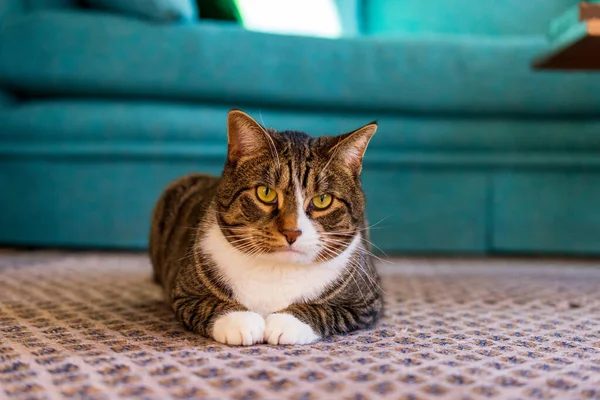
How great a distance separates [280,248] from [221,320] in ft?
0.54

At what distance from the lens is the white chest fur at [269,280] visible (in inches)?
44.8

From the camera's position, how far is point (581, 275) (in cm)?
201

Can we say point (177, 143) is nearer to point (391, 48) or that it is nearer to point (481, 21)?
point (391, 48)

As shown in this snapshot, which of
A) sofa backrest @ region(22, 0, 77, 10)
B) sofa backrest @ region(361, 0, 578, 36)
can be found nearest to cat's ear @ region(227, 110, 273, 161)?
sofa backrest @ region(22, 0, 77, 10)

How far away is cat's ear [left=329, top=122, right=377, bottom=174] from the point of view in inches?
46.1

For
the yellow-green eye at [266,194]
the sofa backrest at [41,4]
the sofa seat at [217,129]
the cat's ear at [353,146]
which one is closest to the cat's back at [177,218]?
the yellow-green eye at [266,194]

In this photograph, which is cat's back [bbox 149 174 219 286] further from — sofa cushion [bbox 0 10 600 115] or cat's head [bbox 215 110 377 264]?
sofa cushion [bbox 0 10 600 115]

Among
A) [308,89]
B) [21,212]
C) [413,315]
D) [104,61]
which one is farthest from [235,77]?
[413,315]

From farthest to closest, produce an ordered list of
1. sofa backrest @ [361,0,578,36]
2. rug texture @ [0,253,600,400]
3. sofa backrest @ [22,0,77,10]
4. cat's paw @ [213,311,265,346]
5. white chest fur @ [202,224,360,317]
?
1. sofa backrest @ [361,0,578,36]
2. sofa backrest @ [22,0,77,10]
3. white chest fur @ [202,224,360,317]
4. cat's paw @ [213,311,265,346]
5. rug texture @ [0,253,600,400]

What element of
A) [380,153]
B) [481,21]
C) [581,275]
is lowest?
[581,275]

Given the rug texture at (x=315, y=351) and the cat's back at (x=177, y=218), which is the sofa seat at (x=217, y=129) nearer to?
the cat's back at (x=177, y=218)

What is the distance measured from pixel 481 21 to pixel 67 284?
218 centimetres

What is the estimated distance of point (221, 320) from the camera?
3.52 ft

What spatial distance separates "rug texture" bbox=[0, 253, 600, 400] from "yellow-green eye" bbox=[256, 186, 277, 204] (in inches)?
10.3
